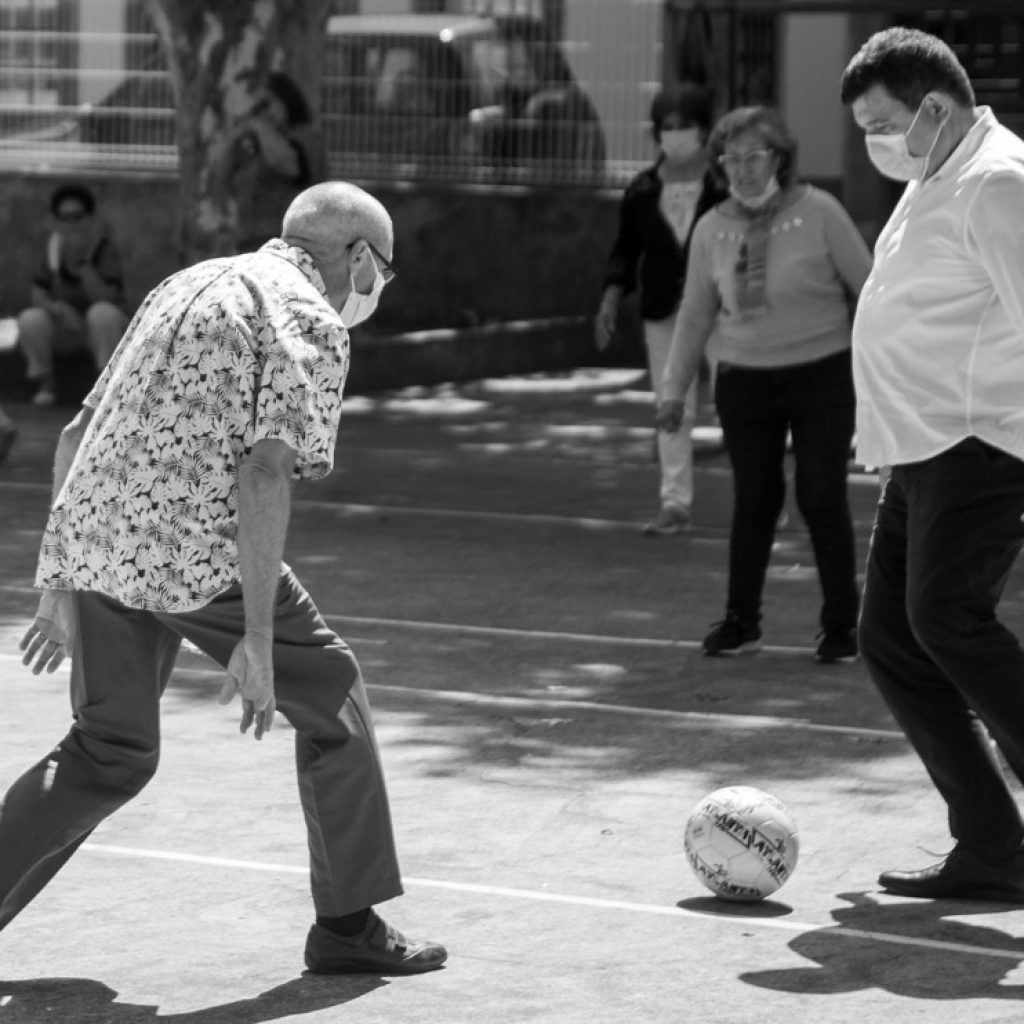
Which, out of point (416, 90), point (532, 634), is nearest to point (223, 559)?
point (532, 634)

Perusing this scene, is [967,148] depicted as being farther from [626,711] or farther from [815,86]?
[815,86]

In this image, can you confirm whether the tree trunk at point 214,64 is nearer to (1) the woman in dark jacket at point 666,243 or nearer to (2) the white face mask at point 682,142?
(1) the woman in dark jacket at point 666,243

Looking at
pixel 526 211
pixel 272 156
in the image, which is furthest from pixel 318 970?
pixel 526 211

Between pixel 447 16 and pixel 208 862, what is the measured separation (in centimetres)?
1516

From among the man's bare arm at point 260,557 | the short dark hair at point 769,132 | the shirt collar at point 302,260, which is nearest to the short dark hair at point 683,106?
the short dark hair at point 769,132

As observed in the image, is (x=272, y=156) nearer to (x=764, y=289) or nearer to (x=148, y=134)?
(x=148, y=134)

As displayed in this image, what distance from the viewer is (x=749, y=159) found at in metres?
7.98

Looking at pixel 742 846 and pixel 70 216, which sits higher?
pixel 70 216

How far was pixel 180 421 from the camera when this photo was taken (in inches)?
183

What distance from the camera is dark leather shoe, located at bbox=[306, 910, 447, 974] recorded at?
4.93 metres

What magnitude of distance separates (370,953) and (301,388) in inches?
47.1

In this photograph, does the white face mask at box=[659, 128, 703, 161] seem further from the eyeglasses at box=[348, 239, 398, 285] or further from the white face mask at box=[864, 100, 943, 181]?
the eyeglasses at box=[348, 239, 398, 285]

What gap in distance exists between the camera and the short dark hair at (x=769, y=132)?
314 inches

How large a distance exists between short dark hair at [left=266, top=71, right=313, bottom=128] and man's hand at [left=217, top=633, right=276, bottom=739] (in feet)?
39.4
